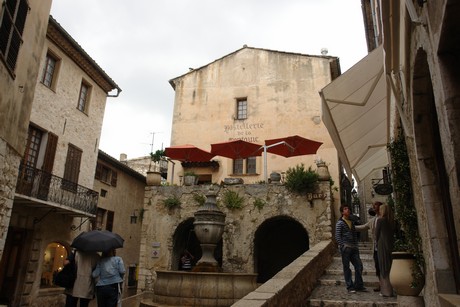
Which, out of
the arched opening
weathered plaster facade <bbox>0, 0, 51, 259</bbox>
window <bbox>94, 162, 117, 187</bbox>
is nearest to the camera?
weathered plaster facade <bbox>0, 0, 51, 259</bbox>

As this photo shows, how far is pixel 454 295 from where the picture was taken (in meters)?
3.02

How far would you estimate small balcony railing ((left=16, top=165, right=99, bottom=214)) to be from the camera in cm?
1245

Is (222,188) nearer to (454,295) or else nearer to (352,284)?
(352,284)

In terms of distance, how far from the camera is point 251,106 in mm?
20156

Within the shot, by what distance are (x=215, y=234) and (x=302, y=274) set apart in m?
4.07

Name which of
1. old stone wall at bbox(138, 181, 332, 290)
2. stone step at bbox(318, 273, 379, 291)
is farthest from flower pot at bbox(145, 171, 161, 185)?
stone step at bbox(318, 273, 379, 291)

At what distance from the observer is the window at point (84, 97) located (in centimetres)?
1652

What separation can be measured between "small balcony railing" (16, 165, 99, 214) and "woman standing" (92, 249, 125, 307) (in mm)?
7694

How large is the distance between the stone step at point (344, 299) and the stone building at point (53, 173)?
9.73 metres

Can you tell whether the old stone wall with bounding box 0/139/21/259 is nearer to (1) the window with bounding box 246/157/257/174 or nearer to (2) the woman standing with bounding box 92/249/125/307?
(2) the woman standing with bounding box 92/249/125/307

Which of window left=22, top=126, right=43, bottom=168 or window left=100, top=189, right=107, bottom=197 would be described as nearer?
window left=22, top=126, right=43, bottom=168

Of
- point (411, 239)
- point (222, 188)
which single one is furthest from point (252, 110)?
point (411, 239)

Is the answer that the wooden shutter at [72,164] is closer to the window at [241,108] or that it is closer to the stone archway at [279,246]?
the window at [241,108]

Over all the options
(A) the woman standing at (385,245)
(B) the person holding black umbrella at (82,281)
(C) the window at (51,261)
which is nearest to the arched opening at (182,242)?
(C) the window at (51,261)
